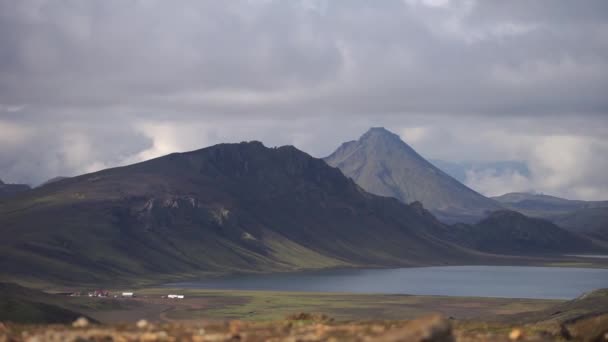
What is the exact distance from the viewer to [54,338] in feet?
121

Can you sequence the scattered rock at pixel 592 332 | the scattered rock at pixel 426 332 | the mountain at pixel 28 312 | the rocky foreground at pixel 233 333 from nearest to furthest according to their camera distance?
the scattered rock at pixel 426 332 < the rocky foreground at pixel 233 333 < the scattered rock at pixel 592 332 < the mountain at pixel 28 312

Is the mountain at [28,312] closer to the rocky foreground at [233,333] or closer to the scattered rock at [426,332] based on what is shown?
the rocky foreground at [233,333]

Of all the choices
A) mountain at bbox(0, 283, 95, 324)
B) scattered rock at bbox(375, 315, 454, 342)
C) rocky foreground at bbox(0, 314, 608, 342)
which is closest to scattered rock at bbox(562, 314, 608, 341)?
rocky foreground at bbox(0, 314, 608, 342)

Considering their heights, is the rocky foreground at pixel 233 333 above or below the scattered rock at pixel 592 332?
above

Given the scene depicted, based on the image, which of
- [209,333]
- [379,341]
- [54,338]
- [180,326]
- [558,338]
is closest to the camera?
[379,341]

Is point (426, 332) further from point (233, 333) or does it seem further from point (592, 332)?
point (592, 332)

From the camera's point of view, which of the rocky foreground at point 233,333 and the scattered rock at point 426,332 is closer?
the scattered rock at point 426,332

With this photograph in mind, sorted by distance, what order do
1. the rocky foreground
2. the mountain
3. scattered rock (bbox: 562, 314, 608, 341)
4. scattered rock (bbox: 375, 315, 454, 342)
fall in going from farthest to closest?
1. the mountain
2. scattered rock (bbox: 562, 314, 608, 341)
3. the rocky foreground
4. scattered rock (bbox: 375, 315, 454, 342)

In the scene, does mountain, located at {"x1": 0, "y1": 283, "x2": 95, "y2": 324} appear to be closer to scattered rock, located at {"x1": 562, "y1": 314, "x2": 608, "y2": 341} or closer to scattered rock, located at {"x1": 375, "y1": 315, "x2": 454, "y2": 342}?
scattered rock, located at {"x1": 562, "y1": 314, "x2": 608, "y2": 341}

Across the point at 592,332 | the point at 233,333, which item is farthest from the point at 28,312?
the point at 592,332

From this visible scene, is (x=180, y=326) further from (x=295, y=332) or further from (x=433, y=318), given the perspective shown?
(x=433, y=318)

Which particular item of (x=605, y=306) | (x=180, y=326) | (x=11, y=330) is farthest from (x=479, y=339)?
(x=605, y=306)

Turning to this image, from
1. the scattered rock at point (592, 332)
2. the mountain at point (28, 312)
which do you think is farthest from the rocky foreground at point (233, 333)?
the mountain at point (28, 312)

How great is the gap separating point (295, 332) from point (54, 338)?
1147 cm
